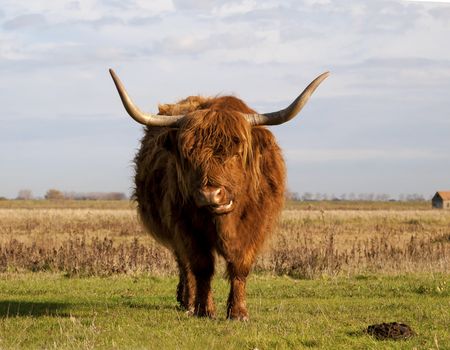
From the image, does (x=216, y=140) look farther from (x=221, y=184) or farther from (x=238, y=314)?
(x=238, y=314)

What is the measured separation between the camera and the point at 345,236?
1213 inches

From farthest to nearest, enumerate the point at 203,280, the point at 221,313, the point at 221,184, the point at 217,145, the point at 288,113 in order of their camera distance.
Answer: the point at 221,313
the point at 203,280
the point at 288,113
the point at 217,145
the point at 221,184

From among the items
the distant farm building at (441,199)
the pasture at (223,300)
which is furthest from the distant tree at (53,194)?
the pasture at (223,300)

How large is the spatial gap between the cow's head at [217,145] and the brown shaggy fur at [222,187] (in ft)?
0.03

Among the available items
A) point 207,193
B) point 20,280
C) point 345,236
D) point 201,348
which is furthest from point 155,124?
point 345,236

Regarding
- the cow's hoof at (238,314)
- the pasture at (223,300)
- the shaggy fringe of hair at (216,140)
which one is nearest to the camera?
the pasture at (223,300)

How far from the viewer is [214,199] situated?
7.52m

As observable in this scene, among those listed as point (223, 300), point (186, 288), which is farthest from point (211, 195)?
point (223, 300)

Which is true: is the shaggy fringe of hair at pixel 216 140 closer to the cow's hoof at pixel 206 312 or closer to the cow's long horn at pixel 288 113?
the cow's long horn at pixel 288 113

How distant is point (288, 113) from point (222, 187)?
143 centimetres

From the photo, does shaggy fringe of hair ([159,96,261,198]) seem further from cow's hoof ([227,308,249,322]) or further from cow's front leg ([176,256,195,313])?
cow's front leg ([176,256,195,313])

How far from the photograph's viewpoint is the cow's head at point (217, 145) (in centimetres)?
767

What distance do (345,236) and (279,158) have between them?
22.2 m

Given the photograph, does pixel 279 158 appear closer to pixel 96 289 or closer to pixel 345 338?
pixel 345 338
